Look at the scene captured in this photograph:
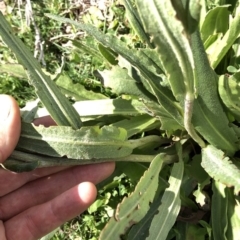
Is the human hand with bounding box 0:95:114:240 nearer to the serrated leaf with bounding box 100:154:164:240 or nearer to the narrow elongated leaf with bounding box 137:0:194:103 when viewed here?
the serrated leaf with bounding box 100:154:164:240

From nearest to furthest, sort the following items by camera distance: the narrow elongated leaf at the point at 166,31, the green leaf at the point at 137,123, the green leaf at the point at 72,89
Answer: the narrow elongated leaf at the point at 166,31, the green leaf at the point at 137,123, the green leaf at the point at 72,89

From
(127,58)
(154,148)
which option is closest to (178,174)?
(154,148)

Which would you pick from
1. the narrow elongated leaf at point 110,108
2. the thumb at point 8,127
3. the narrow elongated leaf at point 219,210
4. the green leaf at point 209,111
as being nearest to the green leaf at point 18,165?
the thumb at point 8,127

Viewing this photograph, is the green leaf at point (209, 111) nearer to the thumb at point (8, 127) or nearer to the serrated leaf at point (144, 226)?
the serrated leaf at point (144, 226)

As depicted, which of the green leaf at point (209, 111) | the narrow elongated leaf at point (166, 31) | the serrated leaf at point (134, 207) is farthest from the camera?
the green leaf at point (209, 111)

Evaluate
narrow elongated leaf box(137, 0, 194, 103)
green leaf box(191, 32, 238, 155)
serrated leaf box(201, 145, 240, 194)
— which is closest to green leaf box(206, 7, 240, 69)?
green leaf box(191, 32, 238, 155)

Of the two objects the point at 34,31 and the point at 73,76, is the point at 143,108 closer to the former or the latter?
the point at 73,76

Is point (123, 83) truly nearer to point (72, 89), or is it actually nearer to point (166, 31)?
point (72, 89)

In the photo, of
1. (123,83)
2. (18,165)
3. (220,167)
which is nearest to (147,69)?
(123,83)
